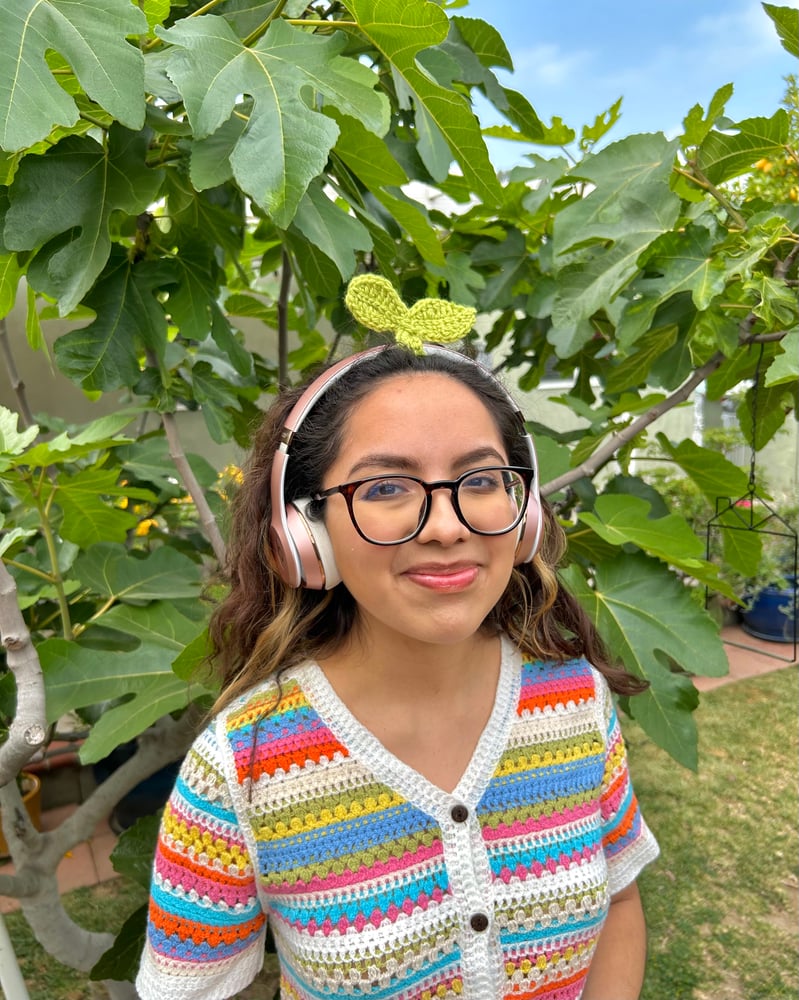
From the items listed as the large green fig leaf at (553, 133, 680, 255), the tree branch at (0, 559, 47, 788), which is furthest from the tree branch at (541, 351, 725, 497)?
the tree branch at (0, 559, 47, 788)

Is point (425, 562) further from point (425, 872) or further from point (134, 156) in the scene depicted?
point (134, 156)

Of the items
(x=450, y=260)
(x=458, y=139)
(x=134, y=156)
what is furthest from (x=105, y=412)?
(x=458, y=139)

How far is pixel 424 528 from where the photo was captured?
2.62 ft

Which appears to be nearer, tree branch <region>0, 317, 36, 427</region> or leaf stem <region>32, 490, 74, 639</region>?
leaf stem <region>32, 490, 74, 639</region>

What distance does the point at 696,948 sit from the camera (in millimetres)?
2447

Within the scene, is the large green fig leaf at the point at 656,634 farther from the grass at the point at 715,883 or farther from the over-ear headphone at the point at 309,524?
the grass at the point at 715,883

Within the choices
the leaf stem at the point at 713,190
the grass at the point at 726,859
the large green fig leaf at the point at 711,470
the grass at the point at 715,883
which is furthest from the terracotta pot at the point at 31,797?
the leaf stem at the point at 713,190

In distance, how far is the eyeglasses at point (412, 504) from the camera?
0.81 metres

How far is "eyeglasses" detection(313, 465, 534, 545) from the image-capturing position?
81cm

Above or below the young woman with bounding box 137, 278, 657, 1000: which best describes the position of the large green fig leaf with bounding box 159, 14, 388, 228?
above

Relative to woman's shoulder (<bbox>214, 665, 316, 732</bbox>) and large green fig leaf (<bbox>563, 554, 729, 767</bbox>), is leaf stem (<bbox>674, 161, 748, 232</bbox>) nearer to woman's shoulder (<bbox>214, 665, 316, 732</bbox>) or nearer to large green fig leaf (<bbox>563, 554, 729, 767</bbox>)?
large green fig leaf (<bbox>563, 554, 729, 767</bbox>)

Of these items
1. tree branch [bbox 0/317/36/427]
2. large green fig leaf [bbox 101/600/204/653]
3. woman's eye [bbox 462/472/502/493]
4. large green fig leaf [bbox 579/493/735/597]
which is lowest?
large green fig leaf [bbox 101/600/204/653]

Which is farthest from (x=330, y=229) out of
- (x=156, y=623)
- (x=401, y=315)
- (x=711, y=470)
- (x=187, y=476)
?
(x=711, y=470)

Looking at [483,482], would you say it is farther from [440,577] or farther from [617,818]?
[617,818]
